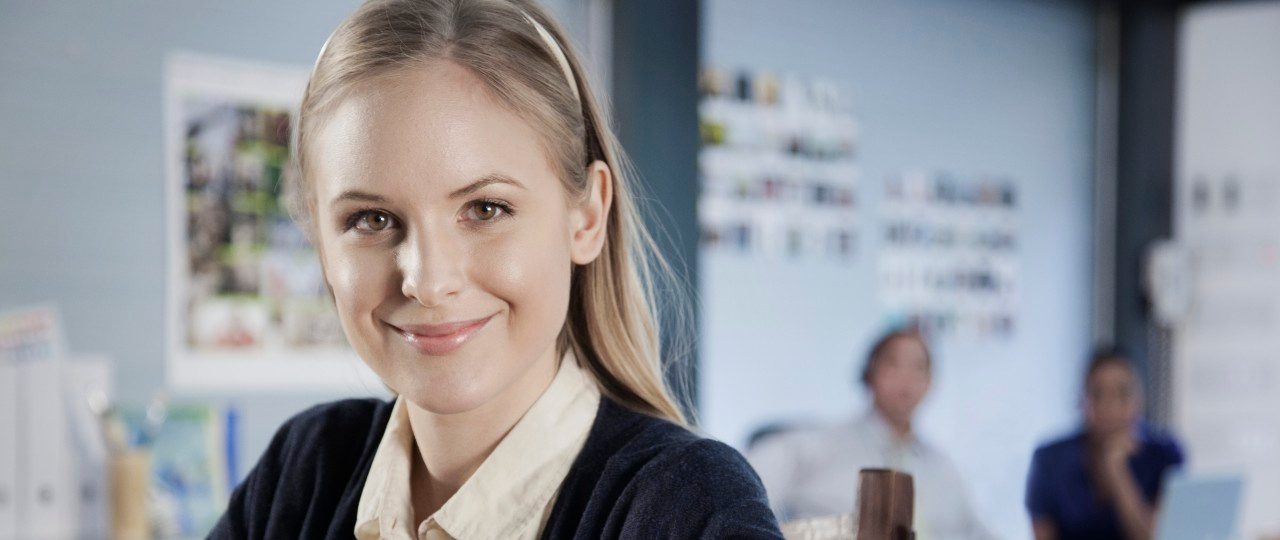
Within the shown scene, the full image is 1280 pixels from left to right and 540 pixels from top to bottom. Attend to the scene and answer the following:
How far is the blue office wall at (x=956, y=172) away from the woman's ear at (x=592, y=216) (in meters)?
2.80

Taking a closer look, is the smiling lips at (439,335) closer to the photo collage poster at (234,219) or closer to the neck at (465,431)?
the neck at (465,431)

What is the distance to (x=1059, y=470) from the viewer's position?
4.09 meters

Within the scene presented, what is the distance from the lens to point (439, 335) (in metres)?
0.91

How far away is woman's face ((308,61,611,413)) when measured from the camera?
87 cm

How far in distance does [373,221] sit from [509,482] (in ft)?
0.71

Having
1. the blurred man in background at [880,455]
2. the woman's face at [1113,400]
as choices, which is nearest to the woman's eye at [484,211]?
the blurred man in background at [880,455]

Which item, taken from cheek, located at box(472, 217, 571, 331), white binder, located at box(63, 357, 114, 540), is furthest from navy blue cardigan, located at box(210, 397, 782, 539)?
white binder, located at box(63, 357, 114, 540)

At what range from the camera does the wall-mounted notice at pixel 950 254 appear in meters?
4.51

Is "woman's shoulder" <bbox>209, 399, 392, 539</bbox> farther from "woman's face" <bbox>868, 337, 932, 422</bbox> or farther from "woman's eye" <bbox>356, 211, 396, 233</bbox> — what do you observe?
"woman's face" <bbox>868, 337, 932, 422</bbox>

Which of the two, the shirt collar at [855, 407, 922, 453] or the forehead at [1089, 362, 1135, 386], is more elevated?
the forehead at [1089, 362, 1135, 386]

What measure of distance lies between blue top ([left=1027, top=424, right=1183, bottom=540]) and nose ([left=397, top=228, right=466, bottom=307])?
3.52 meters

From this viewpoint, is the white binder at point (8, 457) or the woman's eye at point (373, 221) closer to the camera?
the woman's eye at point (373, 221)

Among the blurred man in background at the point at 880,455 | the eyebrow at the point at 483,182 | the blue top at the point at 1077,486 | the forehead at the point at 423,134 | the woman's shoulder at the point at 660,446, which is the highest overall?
the forehead at the point at 423,134

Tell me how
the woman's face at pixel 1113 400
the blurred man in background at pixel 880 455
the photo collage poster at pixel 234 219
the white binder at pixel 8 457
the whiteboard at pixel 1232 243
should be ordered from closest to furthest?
the white binder at pixel 8 457
the photo collage poster at pixel 234 219
the blurred man in background at pixel 880 455
the woman's face at pixel 1113 400
the whiteboard at pixel 1232 243
